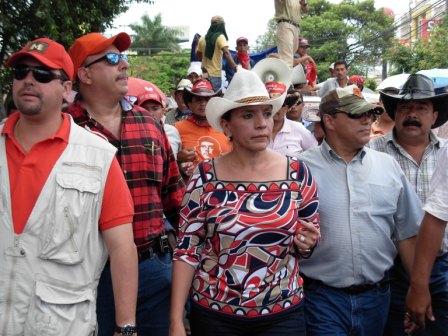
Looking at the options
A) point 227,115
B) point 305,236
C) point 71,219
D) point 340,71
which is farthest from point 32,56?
point 340,71

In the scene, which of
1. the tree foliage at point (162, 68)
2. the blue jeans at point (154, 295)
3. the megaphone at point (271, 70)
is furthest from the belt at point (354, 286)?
the tree foliage at point (162, 68)

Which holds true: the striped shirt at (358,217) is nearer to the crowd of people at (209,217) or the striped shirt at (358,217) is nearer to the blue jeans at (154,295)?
the crowd of people at (209,217)

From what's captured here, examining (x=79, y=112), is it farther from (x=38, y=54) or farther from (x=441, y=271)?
(x=441, y=271)

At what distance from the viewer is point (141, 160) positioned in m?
3.72

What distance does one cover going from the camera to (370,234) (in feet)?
11.8

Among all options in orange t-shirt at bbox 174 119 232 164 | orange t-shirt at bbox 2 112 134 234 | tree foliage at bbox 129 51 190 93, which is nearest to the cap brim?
orange t-shirt at bbox 2 112 134 234

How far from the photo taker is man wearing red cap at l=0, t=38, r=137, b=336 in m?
2.77

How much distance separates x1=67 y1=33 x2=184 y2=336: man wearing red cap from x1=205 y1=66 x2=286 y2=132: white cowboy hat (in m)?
0.57

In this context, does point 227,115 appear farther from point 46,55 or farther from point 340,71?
point 340,71

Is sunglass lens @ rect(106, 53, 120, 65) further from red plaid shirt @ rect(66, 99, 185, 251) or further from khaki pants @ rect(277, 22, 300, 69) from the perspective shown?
khaki pants @ rect(277, 22, 300, 69)

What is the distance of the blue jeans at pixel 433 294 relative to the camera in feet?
13.4

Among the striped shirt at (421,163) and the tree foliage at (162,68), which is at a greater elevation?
the tree foliage at (162,68)

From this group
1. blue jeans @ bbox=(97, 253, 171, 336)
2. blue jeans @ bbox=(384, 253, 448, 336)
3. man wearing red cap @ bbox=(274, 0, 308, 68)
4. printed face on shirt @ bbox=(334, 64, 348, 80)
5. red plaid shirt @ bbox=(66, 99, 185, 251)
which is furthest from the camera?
printed face on shirt @ bbox=(334, 64, 348, 80)

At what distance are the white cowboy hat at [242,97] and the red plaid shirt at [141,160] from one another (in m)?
0.52
